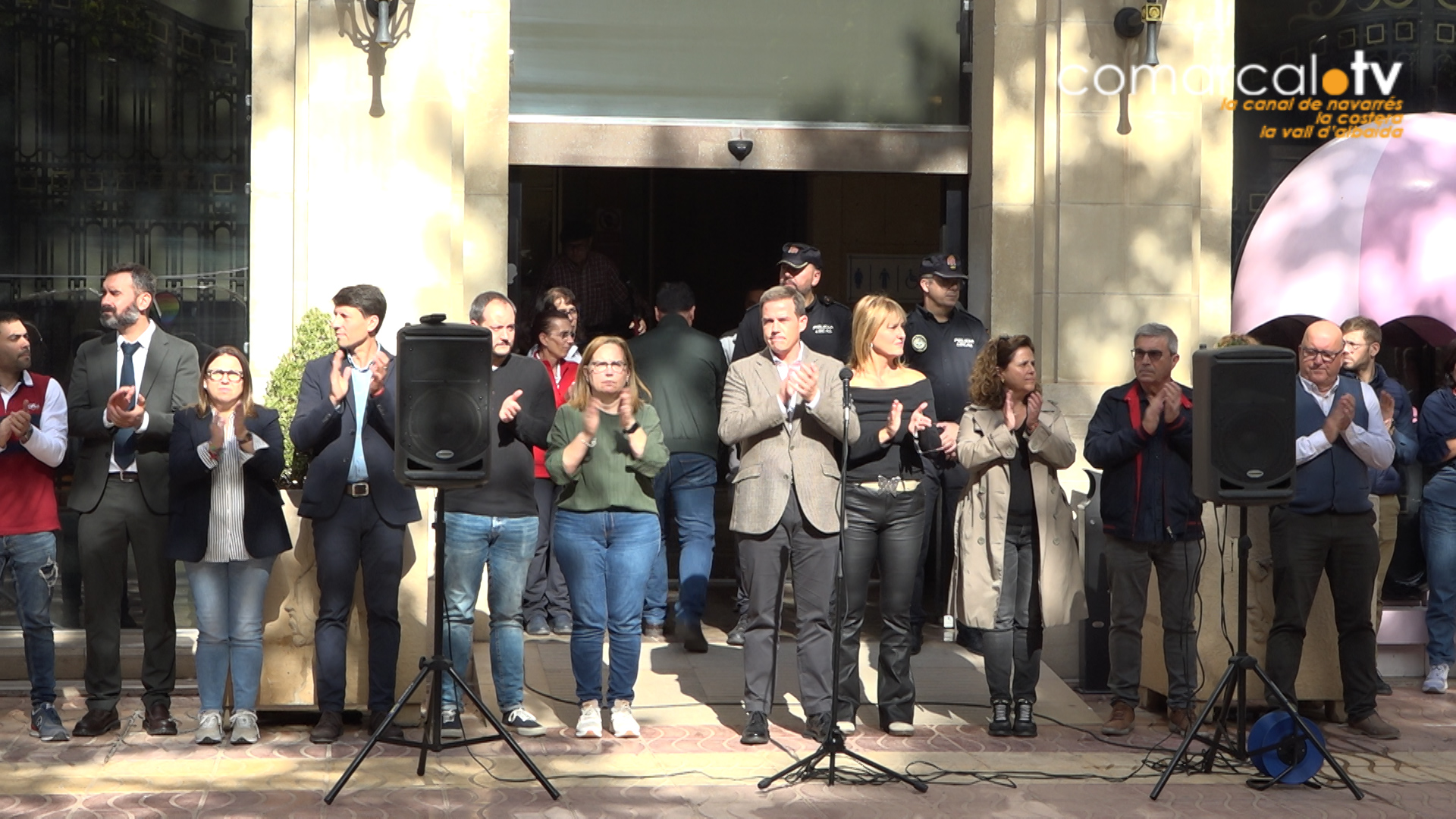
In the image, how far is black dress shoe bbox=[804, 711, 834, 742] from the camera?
748 cm

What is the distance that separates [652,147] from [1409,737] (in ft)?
17.2

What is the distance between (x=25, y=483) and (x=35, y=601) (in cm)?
54

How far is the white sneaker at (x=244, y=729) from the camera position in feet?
24.4

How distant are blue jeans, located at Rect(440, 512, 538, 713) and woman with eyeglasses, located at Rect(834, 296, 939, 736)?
149 cm

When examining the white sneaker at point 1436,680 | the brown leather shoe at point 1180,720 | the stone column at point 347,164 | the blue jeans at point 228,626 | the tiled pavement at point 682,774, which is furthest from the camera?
the white sneaker at point 1436,680

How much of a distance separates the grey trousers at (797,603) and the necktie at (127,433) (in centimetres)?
279

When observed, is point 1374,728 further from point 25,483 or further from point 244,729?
point 25,483

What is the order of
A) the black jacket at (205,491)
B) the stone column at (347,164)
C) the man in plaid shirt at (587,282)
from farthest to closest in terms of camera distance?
1. the man in plaid shirt at (587,282)
2. the stone column at (347,164)
3. the black jacket at (205,491)

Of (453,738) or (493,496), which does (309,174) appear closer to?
(493,496)

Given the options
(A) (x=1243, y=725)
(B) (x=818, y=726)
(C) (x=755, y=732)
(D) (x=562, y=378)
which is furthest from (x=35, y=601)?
(A) (x=1243, y=725)

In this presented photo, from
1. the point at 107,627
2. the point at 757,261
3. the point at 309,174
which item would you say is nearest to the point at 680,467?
the point at 309,174

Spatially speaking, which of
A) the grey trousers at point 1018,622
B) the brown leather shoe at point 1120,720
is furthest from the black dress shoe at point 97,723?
the brown leather shoe at point 1120,720

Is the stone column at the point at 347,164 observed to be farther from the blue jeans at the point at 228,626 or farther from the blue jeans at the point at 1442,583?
the blue jeans at the point at 1442,583

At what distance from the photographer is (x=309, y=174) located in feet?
29.3
